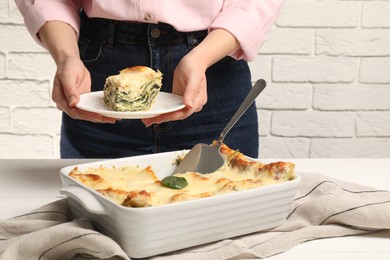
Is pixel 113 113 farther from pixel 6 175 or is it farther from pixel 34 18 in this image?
pixel 34 18

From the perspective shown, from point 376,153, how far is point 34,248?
147 centimetres

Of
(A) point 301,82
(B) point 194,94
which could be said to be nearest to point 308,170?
(B) point 194,94

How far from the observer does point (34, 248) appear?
32.5 inches

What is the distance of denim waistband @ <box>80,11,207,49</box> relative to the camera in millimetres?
1355

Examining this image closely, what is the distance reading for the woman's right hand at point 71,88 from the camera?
3.69 ft

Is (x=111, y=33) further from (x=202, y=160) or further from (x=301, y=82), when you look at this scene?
(x=301, y=82)

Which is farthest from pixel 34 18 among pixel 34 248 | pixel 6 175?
pixel 34 248

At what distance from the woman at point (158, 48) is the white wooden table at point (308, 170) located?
0.15 m

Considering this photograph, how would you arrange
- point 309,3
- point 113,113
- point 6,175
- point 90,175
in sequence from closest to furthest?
point 90,175
point 113,113
point 6,175
point 309,3

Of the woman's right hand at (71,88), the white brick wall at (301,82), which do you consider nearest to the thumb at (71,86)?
the woman's right hand at (71,88)

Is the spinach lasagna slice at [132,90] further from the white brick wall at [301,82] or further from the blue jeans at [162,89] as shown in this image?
the white brick wall at [301,82]

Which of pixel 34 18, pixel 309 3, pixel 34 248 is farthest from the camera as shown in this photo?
pixel 309 3

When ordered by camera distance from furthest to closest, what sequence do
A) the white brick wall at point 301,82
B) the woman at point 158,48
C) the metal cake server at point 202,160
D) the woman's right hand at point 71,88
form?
the white brick wall at point 301,82 < the woman at point 158,48 < the woman's right hand at point 71,88 < the metal cake server at point 202,160

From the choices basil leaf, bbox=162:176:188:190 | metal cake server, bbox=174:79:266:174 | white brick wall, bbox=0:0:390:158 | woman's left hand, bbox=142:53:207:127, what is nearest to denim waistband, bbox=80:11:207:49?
woman's left hand, bbox=142:53:207:127
